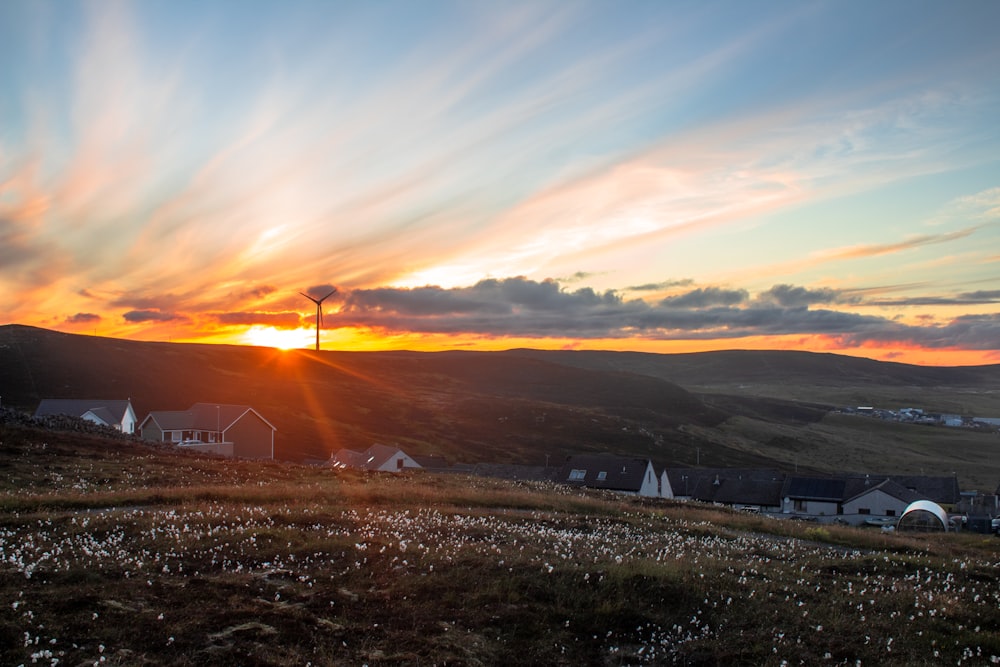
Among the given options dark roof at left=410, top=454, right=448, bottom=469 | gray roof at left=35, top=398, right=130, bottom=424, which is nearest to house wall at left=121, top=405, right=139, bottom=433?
gray roof at left=35, top=398, right=130, bottom=424

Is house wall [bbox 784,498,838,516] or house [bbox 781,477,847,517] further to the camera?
house [bbox 781,477,847,517]

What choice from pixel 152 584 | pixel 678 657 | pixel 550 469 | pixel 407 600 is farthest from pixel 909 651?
pixel 550 469

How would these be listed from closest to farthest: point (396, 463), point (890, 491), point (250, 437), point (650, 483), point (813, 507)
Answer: point (890, 491), point (250, 437), point (650, 483), point (813, 507), point (396, 463)

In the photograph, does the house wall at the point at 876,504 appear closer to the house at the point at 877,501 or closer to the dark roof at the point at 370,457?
the house at the point at 877,501

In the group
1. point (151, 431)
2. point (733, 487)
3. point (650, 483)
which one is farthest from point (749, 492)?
point (151, 431)

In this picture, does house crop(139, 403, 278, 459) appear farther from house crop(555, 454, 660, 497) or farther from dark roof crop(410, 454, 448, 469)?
house crop(555, 454, 660, 497)

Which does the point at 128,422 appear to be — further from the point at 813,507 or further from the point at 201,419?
the point at 813,507

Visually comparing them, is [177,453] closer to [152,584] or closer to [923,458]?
[152,584]

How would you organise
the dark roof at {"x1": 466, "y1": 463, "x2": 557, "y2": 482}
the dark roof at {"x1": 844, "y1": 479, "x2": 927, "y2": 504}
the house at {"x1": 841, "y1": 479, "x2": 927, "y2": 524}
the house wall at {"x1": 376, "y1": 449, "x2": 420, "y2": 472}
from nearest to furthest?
the house at {"x1": 841, "y1": 479, "x2": 927, "y2": 524}
the dark roof at {"x1": 844, "y1": 479, "x2": 927, "y2": 504}
the house wall at {"x1": 376, "y1": 449, "x2": 420, "y2": 472}
the dark roof at {"x1": 466, "y1": 463, "x2": 557, "y2": 482}

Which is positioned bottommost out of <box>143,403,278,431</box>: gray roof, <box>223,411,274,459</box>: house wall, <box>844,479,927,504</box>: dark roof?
<box>844,479,927,504</box>: dark roof
